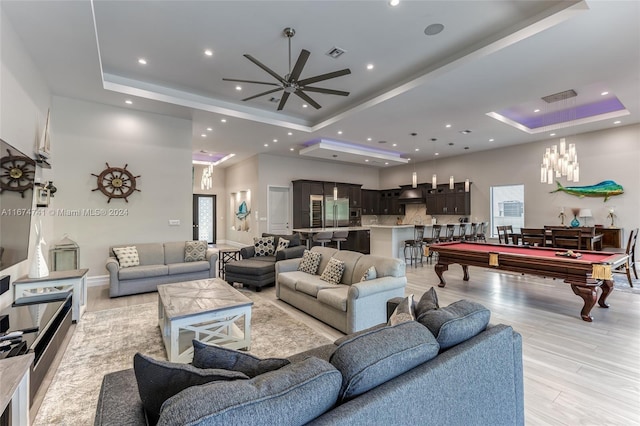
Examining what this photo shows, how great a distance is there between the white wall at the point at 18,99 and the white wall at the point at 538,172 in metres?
10.7

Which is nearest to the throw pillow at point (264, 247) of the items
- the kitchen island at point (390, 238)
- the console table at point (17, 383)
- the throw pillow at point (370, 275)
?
the throw pillow at point (370, 275)

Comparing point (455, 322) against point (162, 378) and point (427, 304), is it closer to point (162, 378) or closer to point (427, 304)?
point (427, 304)

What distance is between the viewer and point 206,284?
12.0ft

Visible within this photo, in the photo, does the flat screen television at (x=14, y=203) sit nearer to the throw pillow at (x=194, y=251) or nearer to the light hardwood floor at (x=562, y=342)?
the light hardwood floor at (x=562, y=342)

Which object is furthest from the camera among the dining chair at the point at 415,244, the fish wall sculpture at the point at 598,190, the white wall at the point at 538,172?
the dining chair at the point at 415,244

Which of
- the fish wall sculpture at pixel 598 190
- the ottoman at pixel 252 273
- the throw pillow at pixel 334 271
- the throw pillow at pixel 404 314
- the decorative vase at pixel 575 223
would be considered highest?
the fish wall sculpture at pixel 598 190

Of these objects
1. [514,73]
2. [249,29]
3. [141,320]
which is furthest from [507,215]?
[141,320]

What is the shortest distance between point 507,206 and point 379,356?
9717mm

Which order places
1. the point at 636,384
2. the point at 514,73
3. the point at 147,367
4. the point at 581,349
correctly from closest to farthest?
the point at 147,367 → the point at 636,384 → the point at 581,349 → the point at 514,73

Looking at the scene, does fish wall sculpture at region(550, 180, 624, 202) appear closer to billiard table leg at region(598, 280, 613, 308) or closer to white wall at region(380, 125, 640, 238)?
white wall at region(380, 125, 640, 238)

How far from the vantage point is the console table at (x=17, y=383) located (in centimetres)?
151

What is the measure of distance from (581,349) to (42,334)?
503 cm

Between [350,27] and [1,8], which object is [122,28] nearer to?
[1,8]

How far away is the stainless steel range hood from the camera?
11.0 m
